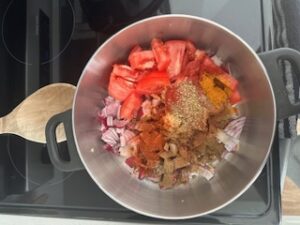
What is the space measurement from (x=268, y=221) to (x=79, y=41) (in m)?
0.43

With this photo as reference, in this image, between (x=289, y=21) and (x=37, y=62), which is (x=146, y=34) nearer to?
(x=37, y=62)

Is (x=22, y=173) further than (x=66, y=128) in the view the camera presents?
Yes

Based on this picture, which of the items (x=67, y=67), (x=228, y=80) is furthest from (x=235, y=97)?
(x=67, y=67)

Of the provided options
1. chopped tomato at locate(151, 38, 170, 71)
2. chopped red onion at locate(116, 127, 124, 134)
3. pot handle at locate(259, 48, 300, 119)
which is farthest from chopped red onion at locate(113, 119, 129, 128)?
pot handle at locate(259, 48, 300, 119)

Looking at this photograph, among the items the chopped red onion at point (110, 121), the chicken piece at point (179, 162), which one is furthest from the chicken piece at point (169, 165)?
the chopped red onion at point (110, 121)

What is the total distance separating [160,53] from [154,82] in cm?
5

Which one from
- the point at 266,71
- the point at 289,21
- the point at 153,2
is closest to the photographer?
the point at 266,71

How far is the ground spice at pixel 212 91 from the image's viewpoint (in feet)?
2.43

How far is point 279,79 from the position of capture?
2.23 feet

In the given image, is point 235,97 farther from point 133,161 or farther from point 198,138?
point 133,161

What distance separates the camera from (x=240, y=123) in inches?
29.9

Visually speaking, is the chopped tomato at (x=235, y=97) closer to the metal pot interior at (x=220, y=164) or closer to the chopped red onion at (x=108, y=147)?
the metal pot interior at (x=220, y=164)

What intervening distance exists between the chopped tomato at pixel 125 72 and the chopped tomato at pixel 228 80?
0.14 m

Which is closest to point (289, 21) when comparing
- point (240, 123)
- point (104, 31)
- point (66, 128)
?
point (240, 123)
